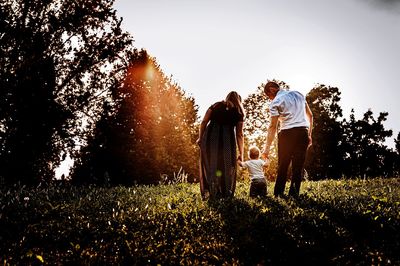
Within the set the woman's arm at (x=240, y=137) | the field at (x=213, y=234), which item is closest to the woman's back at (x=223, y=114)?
the woman's arm at (x=240, y=137)

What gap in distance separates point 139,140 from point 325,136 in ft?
93.4

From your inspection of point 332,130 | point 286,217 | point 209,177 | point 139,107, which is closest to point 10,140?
point 139,107

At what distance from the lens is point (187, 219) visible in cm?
566

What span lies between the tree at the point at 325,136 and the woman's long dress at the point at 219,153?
41.7 meters

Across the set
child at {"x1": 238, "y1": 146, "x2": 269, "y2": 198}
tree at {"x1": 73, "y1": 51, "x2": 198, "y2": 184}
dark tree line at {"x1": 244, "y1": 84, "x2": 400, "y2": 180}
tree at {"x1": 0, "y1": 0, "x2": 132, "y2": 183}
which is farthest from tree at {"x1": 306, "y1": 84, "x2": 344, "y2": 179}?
child at {"x1": 238, "y1": 146, "x2": 269, "y2": 198}

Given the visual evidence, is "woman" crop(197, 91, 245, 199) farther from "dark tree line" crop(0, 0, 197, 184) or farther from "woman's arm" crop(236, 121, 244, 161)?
"dark tree line" crop(0, 0, 197, 184)

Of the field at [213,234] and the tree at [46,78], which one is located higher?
the tree at [46,78]

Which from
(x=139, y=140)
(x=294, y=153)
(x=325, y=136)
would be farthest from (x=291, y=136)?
(x=325, y=136)

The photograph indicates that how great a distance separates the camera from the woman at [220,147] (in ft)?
27.2

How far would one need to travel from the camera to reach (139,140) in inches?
1273

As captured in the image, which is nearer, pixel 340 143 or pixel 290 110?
pixel 290 110

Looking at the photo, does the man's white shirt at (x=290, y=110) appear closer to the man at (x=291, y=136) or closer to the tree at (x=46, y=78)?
the man at (x=291, y=136)

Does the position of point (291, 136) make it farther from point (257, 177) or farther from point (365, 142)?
point (365, 142)

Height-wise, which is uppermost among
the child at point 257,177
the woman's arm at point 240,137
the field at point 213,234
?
the woman's arm at point 240,137
